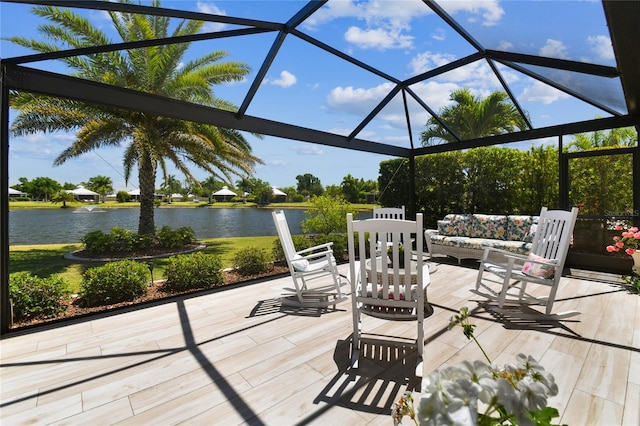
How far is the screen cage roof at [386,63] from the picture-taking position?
109 inches

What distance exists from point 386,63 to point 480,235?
154 inches

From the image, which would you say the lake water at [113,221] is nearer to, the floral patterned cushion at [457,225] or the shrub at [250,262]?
the shrub at [250,262]

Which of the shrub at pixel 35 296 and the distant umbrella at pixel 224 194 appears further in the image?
the distant umbrella at pixel 224 194

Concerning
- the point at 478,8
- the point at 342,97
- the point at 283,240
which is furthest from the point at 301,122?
the point at 478,8

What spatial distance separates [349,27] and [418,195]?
17.8ft

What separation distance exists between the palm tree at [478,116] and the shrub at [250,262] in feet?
14.1

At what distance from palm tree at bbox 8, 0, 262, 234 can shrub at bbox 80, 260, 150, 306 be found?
242 cm

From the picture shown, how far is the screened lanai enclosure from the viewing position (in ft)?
9.24

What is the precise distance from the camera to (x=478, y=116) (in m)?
5.98

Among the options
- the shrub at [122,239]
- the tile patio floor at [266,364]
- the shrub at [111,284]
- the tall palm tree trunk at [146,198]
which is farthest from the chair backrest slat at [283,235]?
the tall palm tree trunk at [146,198]

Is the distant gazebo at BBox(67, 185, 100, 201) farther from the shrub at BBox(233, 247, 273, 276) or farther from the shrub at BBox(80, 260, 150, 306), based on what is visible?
the shrub at BBox(233, 247, 273, 276)

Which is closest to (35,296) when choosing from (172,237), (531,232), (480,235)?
(172,237)

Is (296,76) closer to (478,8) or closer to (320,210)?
(478,8)

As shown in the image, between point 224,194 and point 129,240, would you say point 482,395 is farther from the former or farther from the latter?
point 224,194
